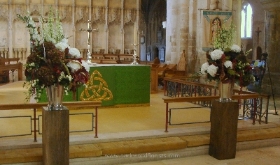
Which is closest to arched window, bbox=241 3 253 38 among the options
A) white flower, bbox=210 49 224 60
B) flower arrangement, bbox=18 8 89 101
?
white flower, bbox=210 49 224 60

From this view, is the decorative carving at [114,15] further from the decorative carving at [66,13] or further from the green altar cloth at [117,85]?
Answer: the green altar cloth at [117,85]

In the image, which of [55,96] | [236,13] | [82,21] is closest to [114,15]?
[82,21]

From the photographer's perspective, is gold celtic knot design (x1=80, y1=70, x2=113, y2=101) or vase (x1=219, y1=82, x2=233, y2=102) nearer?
vase (x1=219, y1=82, x2=233, y2=102)

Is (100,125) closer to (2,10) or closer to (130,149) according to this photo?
(130,149)

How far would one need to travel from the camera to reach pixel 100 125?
653cm

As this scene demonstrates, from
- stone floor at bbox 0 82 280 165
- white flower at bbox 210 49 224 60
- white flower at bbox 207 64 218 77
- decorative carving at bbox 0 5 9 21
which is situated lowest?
stone floor at bbox 0 82 280 165

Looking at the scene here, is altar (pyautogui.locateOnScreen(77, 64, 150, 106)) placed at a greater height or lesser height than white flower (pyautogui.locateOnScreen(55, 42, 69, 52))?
lesser

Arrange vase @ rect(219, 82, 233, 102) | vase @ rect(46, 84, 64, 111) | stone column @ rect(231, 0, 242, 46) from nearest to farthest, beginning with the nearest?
vase @ rect(46, 84, 64, 111) < vase @ rect(219, 82, 233, 102) < stone column @ rect(231, 0, 242, 46)

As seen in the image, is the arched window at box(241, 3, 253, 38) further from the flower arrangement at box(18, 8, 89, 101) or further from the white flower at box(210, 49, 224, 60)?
the flower arrangement at box(18, 8, 89, 101)

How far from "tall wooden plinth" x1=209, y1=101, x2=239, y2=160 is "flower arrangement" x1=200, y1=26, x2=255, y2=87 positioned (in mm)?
415

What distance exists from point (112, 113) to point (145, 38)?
1803 cm

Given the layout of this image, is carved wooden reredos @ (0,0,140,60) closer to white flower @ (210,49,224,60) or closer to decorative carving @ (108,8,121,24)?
decorative carving @ (108,8,121,24)

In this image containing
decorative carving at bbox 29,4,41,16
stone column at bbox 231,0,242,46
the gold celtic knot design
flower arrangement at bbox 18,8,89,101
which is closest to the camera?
flower arrangement at bbox 18,8,89,101

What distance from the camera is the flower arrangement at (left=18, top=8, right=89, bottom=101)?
14.4 feet
